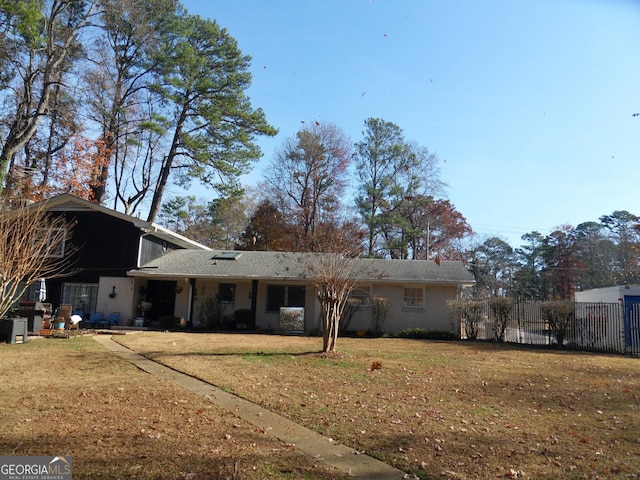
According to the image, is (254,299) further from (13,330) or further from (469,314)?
(13,330)

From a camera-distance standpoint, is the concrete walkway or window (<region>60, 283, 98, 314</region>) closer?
the concrete walkway

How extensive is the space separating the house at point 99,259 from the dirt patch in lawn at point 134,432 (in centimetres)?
1218

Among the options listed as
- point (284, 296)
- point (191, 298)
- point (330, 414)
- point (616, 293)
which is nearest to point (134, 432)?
point (330, 414)

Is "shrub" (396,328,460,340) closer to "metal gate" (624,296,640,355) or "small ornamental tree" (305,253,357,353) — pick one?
"metal gate" (624,296,640,355)

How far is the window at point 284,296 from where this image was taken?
2114cm

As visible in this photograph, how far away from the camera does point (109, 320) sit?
19984mm

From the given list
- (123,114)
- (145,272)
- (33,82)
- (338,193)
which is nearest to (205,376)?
(145,272)

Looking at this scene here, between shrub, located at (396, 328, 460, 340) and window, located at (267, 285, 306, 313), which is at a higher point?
window, located at (267, 285, 306, 313)

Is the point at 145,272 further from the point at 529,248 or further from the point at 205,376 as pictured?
the point at 529,248

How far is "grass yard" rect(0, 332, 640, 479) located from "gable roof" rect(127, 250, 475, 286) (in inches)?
309

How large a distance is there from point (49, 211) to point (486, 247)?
137 feet

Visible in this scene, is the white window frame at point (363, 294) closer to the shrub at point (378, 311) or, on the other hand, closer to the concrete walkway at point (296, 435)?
the shrub at point (378, 311)

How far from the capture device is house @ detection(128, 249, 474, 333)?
65.3ft

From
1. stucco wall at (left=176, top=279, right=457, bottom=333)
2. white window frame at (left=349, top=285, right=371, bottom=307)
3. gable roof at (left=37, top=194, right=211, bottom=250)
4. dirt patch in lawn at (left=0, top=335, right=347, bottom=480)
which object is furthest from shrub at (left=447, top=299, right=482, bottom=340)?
gable roof at (left=37, top=194, right=211, bottom=250)
